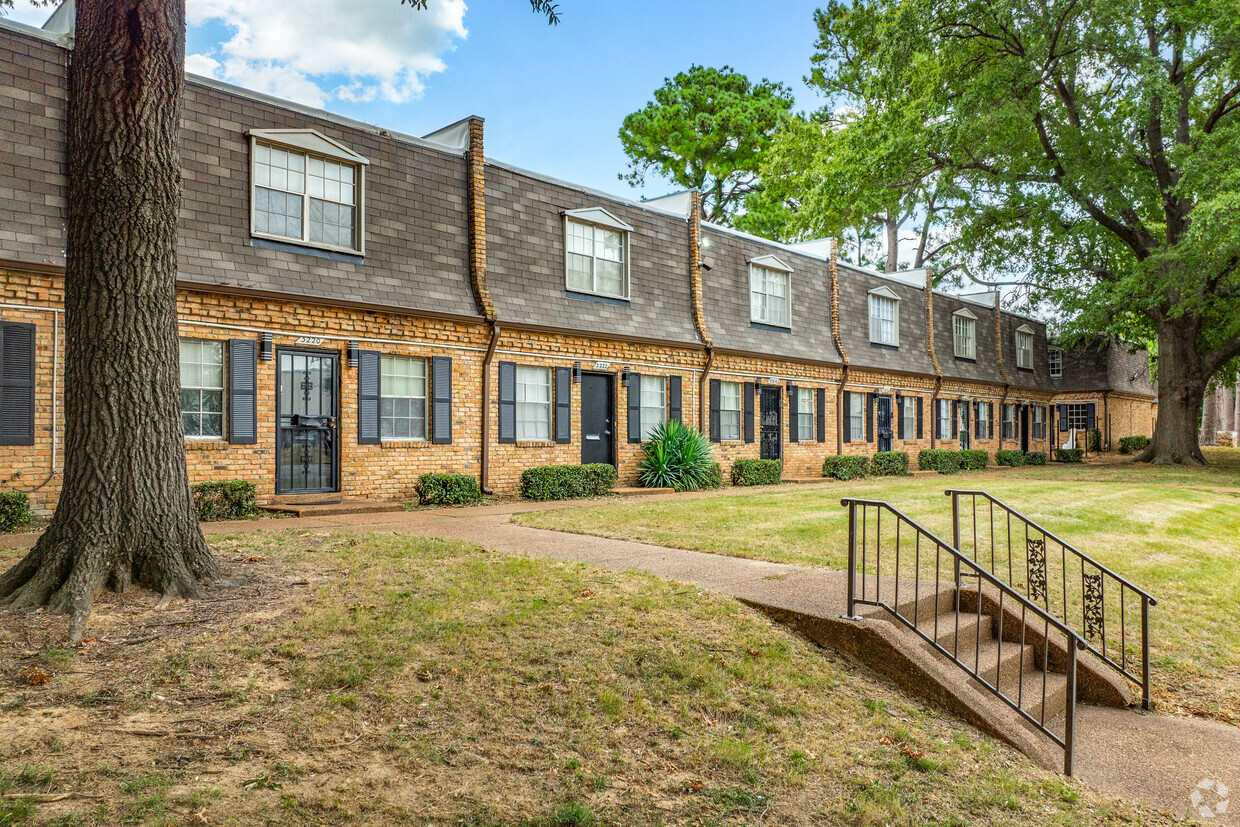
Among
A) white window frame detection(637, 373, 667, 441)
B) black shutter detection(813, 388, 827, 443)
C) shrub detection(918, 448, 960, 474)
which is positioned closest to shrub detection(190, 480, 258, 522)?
white window frame detection(637, 373, 667, 441)

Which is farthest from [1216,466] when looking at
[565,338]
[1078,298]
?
[565,338]

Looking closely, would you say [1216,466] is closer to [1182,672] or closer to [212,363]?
[1182,672]

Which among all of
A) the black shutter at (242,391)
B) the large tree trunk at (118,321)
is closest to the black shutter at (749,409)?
the black shutter at (242,391)

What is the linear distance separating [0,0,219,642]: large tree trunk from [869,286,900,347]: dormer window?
21.2m

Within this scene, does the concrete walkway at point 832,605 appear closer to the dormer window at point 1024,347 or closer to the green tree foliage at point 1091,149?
the green tree foliage at point 1091,149

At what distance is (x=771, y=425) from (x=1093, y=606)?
13745mm

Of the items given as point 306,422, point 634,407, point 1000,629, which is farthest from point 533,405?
point 1000,629

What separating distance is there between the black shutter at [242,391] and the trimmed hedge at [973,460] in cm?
2179

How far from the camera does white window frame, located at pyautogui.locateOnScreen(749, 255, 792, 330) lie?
65.3 ft

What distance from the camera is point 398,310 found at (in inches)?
501

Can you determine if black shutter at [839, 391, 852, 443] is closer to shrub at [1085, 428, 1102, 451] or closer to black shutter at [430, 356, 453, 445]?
black shutter at [430, 356, 453, 445]

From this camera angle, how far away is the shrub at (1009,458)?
28.0 meters

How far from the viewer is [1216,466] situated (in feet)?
83.7

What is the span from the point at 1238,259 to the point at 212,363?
25.1 metres
